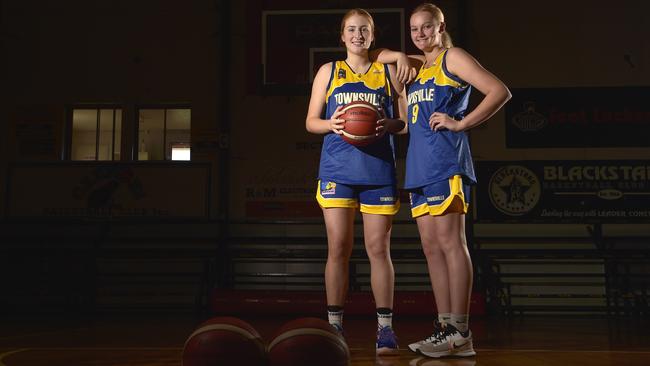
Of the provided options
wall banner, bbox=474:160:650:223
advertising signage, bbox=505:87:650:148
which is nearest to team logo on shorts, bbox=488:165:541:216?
wall banner, bbox=474:160:650:223

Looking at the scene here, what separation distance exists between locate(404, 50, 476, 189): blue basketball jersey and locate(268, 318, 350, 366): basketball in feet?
3.20

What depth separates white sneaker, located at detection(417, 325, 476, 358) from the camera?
216cm

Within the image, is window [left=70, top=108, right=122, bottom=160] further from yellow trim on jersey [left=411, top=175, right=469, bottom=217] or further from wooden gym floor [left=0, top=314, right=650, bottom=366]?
yellow trim on jersey [left=411, top=175, right=469, bottom=217]

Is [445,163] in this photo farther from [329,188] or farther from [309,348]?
[309,348]

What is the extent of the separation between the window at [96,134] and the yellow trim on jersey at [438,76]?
520 centimetres

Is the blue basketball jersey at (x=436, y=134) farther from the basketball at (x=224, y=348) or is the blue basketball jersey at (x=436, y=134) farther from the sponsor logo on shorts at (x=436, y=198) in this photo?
the basketball at (x=224, y=348)

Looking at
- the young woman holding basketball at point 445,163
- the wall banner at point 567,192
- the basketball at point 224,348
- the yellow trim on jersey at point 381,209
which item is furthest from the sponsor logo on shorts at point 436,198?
the wall banner at point 567,192

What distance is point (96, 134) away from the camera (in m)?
6.70

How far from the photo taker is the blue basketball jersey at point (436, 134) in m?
2.30

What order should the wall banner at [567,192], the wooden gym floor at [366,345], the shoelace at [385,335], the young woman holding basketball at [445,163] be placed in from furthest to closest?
the wall banner at [567,192] → the shoelace at [385,335] → the young woman holding basketball at [445,163] → the wooden gym floor at [366,345]

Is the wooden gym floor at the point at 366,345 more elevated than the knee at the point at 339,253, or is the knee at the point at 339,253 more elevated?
the knee at the point at 339,253

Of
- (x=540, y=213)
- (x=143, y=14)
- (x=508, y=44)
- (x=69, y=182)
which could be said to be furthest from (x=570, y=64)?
(x=69, y=182)

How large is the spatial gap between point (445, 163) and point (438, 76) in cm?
42

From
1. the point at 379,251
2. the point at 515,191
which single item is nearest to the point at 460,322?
the point at 379,251
